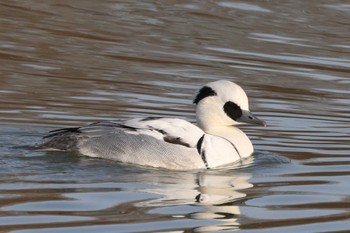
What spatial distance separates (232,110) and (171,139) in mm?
900

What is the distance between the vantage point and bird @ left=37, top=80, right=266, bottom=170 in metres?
11.3

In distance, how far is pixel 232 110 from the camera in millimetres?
11984

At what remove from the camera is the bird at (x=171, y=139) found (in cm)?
1130

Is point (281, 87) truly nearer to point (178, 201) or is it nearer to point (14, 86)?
point (14, 86)

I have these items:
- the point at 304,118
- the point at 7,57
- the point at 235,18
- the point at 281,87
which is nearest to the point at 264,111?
the point at 304,118

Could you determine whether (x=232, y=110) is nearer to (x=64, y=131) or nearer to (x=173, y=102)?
(x=64, y=131)

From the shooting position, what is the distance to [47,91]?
14609 mm

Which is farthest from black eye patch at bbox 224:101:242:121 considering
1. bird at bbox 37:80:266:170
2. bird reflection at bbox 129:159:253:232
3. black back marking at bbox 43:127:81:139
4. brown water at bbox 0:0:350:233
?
black back marking at bbox 43:127:81:139

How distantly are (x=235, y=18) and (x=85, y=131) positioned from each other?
925 cm

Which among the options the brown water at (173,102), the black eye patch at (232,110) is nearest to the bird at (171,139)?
the black eye patch at (232,110)

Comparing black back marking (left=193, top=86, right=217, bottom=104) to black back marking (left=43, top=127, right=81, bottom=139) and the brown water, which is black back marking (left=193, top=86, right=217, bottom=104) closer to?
the brown water

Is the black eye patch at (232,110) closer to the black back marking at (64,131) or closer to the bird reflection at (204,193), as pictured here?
the bird reflection at (204,193)

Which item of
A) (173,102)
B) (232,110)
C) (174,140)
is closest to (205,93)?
(232,110)

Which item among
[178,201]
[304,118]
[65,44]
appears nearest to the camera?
[178,201]
